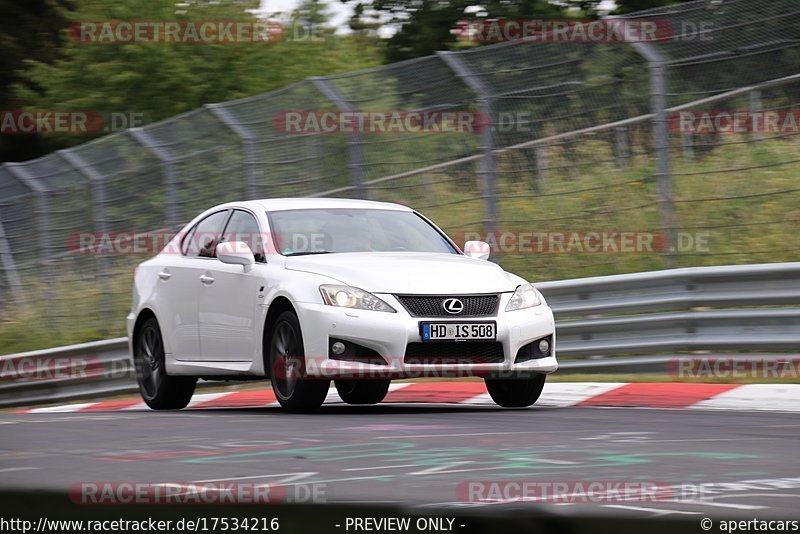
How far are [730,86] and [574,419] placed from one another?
4.12 meters

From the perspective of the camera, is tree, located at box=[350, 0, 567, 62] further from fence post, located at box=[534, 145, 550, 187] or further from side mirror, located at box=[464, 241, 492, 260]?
side mirror, located at box=[464, 241, 492, 260]

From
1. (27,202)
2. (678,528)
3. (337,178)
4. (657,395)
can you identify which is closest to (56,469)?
(678,528)

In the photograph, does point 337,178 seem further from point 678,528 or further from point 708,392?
point 678,528

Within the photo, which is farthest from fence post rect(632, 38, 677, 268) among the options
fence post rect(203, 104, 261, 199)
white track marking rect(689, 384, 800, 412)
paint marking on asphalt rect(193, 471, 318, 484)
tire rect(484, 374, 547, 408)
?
paint marking on asphalt rect(193, 471, 318, 484)

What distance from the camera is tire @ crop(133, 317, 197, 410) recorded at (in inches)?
410

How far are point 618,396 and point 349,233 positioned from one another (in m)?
2.19

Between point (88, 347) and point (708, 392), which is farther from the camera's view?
point (88, 347)

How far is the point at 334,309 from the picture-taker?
8422mm

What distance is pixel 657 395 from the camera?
9.69 m

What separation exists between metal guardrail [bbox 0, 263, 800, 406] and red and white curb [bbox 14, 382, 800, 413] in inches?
25.1

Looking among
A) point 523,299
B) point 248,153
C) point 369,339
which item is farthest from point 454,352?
point 248,153

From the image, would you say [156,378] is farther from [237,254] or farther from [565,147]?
[565,147]

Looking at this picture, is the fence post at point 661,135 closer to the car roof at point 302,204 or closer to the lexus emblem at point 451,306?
the car roof at point 302,204

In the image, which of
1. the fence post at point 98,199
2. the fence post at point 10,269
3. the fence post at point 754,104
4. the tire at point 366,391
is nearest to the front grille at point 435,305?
the tire at point 366,391
